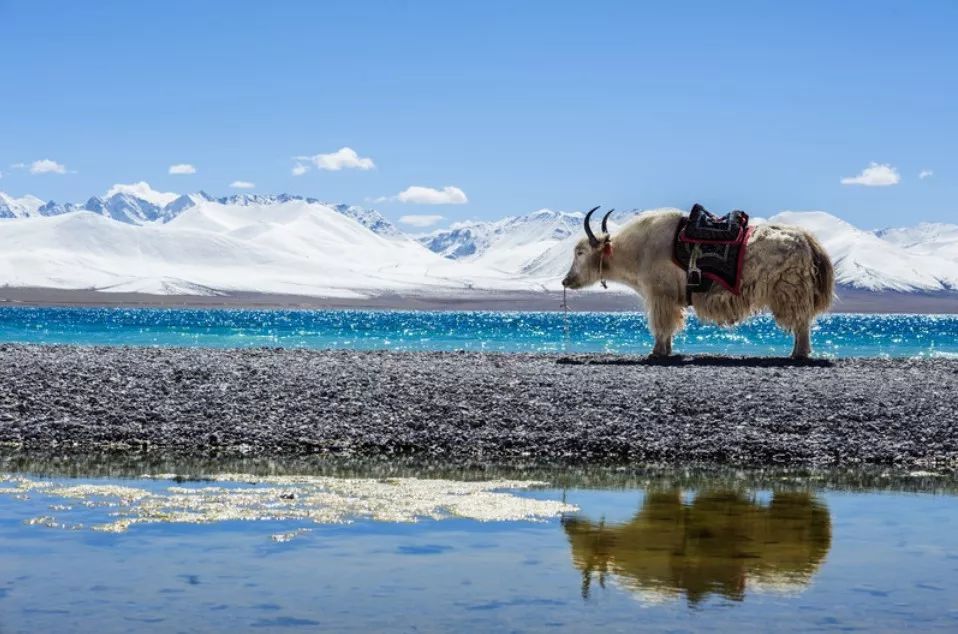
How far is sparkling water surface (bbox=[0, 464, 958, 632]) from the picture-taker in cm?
734


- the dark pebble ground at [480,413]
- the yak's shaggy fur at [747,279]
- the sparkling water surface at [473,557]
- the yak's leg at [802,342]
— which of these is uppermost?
the yak's shaggy fur at [747,279]

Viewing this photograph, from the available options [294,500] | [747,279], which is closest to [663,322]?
[747,279]

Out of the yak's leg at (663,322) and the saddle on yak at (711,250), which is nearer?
the saddle on yak at (711,250)

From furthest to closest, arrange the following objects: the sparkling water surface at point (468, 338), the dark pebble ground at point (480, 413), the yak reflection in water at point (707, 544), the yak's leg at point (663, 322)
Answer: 1. the sparkling water surface at point (468, 338)
2. the yak's leg at point (663, 322)
3. the dark pebble ground at point (480, 413)
4. the yak reflection in water at point (707, 544)

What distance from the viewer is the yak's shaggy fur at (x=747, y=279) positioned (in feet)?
70.1

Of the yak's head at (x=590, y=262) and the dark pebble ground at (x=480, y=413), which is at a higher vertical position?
the yak's head at (x=590, y=262)

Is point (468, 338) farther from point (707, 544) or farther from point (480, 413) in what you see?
point (707, 544)

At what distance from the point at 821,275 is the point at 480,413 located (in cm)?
945

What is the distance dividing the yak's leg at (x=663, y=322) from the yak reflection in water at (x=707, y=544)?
10.5 m

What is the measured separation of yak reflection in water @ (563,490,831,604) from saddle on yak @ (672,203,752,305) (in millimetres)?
10170

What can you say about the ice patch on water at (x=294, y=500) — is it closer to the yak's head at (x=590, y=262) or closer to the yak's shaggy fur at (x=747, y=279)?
the yak's shaggy fur at (x=747, y=279)

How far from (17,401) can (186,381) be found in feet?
6.84

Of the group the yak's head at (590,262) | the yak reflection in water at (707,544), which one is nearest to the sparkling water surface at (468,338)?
the yak's head at (590,262)

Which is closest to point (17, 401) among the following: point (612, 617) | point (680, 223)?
point (612, 617)
